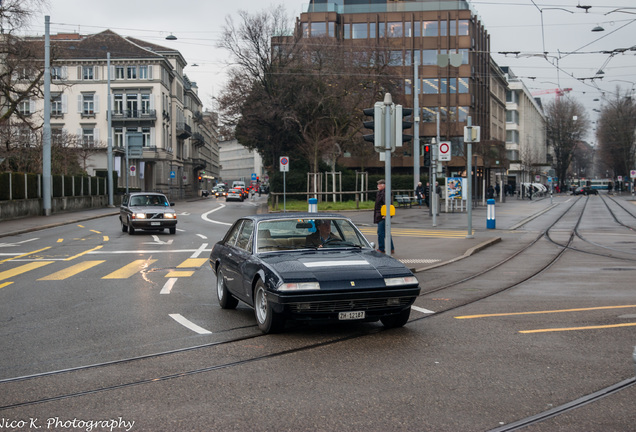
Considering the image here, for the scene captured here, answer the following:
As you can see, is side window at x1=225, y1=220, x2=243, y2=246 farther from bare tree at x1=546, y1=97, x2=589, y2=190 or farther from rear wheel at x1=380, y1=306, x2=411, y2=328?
bare tree at x1=546, y1=97, x2=589, y2=190

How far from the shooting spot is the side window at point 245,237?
931 cm

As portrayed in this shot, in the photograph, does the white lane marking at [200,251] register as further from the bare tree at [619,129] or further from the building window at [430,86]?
the bare tree at [619,129]

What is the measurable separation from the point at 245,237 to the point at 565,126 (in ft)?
384

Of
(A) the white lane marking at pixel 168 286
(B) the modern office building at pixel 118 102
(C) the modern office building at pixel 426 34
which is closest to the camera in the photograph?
(A) the white lane marking at pixel 168 286

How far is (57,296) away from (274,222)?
4314 millimetres

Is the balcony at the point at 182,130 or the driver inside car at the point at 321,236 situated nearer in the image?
the driver inside car at the point at 321,236

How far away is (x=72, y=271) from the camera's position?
49.6ft

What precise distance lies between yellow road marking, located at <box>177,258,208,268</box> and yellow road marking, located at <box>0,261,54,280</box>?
3187mm

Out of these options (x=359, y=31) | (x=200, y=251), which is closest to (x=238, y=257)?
(x=200, y=251)

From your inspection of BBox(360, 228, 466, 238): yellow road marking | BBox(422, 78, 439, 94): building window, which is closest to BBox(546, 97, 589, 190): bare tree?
BBox(422, 78, 439, 94): building window

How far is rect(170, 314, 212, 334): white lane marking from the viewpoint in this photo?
845 centimetres

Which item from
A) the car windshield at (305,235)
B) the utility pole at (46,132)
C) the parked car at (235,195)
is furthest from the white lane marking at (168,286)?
the parked car at (235,195)

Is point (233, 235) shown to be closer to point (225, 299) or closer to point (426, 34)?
point (225, 299)

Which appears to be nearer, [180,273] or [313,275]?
[313,275]
